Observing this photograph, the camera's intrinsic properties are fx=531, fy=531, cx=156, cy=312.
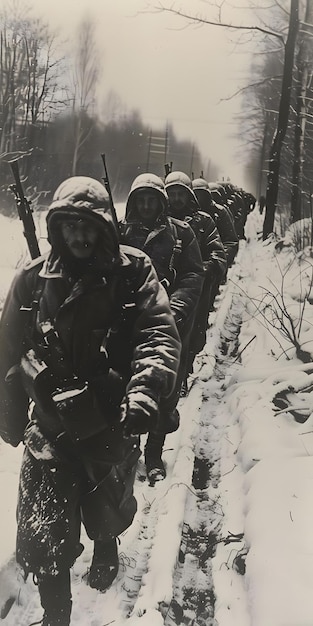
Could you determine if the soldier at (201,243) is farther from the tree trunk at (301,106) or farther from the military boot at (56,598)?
the military boot at (56,598)

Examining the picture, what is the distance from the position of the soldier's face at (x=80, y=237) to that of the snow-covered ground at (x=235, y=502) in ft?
2.43

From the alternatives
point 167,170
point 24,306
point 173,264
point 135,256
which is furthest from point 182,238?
point 24,306

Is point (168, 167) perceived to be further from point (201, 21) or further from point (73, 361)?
point (73, 361)

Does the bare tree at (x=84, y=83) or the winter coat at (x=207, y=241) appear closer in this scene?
the bare tree at (x=84, y=83)

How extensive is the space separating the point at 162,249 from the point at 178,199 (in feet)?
3.65

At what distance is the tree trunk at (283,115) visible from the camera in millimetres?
2604

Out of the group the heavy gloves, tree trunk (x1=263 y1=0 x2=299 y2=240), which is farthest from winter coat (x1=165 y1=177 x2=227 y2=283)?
the heavy gloves

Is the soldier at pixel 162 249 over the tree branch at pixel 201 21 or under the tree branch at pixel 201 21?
under

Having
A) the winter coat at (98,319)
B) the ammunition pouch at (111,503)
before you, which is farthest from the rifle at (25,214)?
the ammunition pouch at (111,503)

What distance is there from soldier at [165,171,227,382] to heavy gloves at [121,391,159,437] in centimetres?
237

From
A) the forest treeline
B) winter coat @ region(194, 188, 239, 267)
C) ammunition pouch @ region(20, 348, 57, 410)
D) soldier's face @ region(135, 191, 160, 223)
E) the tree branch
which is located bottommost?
winter coat @ region(194, 188, 239, 267)

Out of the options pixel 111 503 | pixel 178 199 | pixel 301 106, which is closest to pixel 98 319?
pixel 111 503

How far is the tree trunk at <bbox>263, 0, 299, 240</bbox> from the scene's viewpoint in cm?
260

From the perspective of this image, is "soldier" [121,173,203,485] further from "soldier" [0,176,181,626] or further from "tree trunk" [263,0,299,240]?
"soldier" [0,176,181,626]
